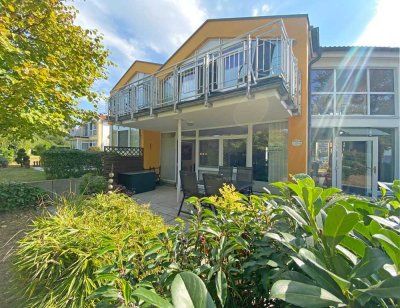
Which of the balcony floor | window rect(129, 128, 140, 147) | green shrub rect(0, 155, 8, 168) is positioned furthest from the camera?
green shrub rect(0, 155, 8, 168)

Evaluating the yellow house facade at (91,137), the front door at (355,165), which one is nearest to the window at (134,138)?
the front door at (355,165)

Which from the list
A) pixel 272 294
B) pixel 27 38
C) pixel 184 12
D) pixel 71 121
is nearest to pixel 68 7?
pixel 27 38

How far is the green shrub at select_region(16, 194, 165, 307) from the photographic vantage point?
5.96 ft

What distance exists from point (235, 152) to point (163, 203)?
3.53 m

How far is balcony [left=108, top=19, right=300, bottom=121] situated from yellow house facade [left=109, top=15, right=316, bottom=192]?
0.03 meters

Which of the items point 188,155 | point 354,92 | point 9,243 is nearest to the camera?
point 9,243

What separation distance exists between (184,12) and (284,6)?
10.8ft

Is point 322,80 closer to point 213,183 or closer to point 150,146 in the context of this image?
point 213,183

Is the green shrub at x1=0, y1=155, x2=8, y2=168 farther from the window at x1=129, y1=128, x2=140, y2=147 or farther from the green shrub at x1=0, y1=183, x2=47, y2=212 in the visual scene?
the green shrub at x1=0, y1=183, x2=47, y2=212

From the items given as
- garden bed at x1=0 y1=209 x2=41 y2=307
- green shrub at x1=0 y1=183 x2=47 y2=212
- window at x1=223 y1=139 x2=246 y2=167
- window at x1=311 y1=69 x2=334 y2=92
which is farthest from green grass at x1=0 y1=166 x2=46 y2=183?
window at x1=311 y1=69 x2=334 y2=92

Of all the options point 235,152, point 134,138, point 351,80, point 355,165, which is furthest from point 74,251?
point 134,138

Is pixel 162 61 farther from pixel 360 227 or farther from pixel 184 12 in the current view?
pixel 360 227

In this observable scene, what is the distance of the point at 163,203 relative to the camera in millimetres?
7430

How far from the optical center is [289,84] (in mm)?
5383
